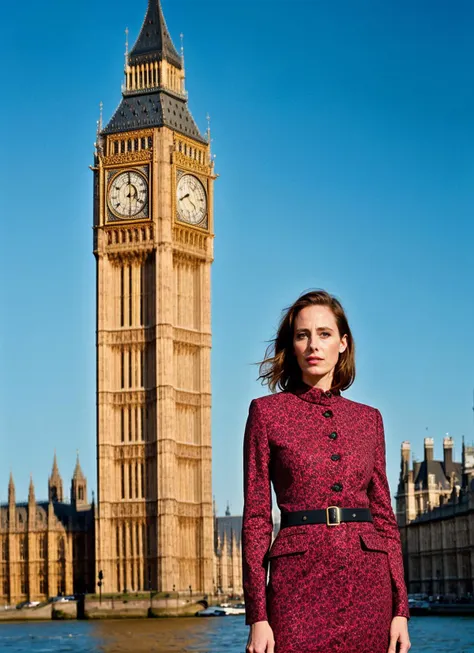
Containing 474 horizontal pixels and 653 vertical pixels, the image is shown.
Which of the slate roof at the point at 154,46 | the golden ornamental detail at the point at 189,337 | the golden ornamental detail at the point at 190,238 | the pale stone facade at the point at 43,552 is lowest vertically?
the pale stone facade at the point at 43,552

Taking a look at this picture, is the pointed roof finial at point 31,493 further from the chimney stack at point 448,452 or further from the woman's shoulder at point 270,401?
the woman's shoulder at point 270,401

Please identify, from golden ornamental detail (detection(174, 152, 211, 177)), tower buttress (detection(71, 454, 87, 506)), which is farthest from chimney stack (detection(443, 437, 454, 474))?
golden ornamental detail (detection(174, 152, 211, 177))

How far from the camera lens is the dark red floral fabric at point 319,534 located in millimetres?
4484

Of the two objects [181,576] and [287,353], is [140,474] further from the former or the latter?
[287,353]

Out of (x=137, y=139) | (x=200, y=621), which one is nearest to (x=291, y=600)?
(x=200, y=621)

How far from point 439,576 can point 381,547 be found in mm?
86766

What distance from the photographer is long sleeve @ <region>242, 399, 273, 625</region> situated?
450cm

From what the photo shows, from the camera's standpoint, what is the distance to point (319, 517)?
4.61m

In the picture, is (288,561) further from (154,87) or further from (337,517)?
(154,87)

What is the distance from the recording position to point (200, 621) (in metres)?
63.1

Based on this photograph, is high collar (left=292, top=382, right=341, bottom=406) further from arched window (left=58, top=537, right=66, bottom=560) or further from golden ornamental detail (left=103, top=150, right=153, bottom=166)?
arched window (left=58, top=537, right=66, bottom=560)

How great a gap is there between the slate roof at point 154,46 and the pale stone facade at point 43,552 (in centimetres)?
2884

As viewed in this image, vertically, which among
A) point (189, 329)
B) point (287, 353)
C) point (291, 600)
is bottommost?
point (291, 600)

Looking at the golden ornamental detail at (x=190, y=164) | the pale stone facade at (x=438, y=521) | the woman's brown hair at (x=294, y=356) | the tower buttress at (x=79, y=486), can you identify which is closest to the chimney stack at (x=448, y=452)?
the pale stone facade at (x=438, y=521)
